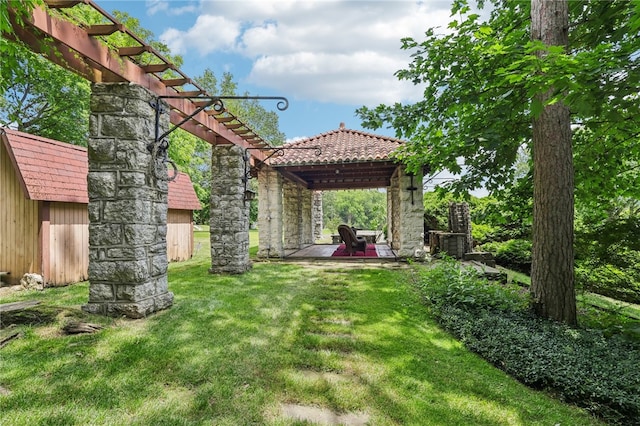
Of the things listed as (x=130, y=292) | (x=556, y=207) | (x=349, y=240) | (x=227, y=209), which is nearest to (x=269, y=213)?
(x=227, y=209)

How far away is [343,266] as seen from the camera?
8086 mm

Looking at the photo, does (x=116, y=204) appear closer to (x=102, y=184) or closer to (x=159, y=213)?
(x=102, y=184)

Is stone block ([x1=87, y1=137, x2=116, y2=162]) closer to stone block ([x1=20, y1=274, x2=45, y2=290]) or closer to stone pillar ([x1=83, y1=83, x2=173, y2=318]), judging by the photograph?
stone pillar ([x1=83, y1=83, x2=173, y2=318])

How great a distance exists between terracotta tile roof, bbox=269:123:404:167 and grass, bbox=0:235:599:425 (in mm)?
4890

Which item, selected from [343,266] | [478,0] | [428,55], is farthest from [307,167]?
[478,0]

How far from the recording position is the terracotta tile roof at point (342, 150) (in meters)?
8.21

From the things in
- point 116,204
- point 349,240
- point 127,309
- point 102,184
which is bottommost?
point 127,309

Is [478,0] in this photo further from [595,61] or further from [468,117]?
[595,61]

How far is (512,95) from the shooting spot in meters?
3.91

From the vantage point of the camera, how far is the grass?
205 cm

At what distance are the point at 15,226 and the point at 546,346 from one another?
8.84 metres

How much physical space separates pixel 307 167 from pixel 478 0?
5598mm

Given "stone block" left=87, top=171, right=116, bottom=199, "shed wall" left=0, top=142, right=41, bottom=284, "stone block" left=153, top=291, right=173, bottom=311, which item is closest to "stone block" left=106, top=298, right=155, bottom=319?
"stone block" left=153, top=291, right=173, bottom=311

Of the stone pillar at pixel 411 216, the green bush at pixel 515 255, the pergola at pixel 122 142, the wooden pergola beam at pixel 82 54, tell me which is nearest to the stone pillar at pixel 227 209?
the pergola at pixel 122 142
